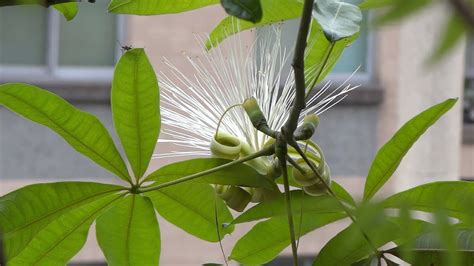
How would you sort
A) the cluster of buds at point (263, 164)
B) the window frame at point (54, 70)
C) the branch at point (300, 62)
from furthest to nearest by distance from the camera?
the window frame at point (54, 70) → the cluster of buds at point (263, 164) → the branch at point (300, 62)

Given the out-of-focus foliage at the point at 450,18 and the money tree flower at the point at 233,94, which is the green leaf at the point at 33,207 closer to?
the money tree flower at the point at 233,94

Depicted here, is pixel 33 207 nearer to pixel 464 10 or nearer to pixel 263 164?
pixel 263 164

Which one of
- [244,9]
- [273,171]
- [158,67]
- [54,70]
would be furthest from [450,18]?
[54,70]

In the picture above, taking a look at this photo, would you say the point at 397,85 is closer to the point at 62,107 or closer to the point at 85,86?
the point at 85,86

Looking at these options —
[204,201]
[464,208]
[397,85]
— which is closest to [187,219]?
[204,201]

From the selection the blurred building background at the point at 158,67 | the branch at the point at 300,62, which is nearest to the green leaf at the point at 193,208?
the branch at the point at 300,62

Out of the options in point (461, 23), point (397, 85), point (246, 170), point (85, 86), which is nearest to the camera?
point (461, 23)
